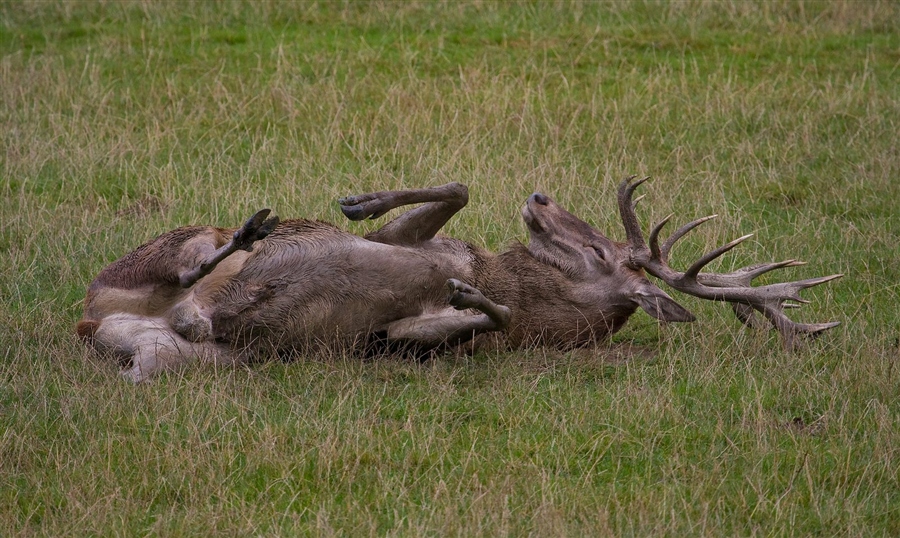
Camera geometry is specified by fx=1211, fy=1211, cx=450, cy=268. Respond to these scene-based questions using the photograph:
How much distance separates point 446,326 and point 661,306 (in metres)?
1.10

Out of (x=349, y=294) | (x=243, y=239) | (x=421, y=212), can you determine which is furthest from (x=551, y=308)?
(x=243, y=239)

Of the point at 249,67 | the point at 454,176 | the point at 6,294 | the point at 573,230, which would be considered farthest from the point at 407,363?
the point at 249,67

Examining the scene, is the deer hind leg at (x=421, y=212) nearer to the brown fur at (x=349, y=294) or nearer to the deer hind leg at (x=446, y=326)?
the brown fur at (x=349, y=294)

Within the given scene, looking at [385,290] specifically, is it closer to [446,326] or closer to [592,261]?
[446,326]

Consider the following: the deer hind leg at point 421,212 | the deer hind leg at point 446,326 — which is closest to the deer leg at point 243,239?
the deer hind leg at point 421,212

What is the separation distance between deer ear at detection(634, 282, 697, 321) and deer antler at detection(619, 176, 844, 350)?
112 millimetres

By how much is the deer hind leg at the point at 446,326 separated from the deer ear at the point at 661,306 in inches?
29.6

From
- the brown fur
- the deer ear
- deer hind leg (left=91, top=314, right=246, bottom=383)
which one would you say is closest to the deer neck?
the brown fur

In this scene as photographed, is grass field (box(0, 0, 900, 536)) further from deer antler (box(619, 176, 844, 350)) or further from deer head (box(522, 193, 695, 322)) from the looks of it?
deer head (box(522, 193, 695, 322))

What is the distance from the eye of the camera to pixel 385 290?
19.9 ft

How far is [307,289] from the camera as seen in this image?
5.99m

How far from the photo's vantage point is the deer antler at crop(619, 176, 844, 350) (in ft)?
20.4

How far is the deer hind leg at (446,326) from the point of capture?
6.02 m

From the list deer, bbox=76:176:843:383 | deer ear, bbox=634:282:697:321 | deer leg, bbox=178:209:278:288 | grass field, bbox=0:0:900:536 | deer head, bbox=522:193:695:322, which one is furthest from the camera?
deer head, bbox=522:193:695:322
